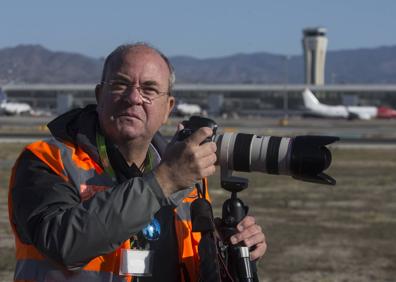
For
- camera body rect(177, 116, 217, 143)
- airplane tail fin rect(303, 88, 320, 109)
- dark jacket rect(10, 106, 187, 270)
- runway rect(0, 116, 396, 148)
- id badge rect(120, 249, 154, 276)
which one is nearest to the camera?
dark jacket rect(10, 106, 187, 270)

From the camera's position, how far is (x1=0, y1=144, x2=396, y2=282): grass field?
10.4 metres

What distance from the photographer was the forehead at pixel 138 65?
10.3ft

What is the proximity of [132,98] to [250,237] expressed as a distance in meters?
0.77

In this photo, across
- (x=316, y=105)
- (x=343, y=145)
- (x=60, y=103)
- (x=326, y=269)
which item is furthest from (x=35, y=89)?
(x=326, y=269)

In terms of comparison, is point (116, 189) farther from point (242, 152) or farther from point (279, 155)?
point (279, 155)

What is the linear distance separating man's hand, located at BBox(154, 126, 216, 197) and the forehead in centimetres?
48

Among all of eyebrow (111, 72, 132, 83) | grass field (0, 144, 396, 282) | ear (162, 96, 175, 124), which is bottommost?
grass field (0, 144, 396, 282)

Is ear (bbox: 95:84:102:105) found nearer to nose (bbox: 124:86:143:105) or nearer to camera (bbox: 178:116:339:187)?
nose (bbox: 124:86:143:105)

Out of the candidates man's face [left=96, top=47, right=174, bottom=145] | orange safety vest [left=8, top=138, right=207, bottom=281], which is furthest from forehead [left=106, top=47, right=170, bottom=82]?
orange safety vest [left=8, top=138, right=207, bottom=281]

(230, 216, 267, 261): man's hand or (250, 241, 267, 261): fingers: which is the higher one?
(230, 216, 267, 261): man's hand

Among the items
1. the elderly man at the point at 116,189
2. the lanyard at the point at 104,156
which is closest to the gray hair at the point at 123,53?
the elderly man at the point at 116,189

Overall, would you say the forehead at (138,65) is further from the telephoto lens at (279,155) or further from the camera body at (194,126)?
the telephoto lens at (279,155)

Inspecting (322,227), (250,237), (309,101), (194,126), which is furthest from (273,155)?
(309,101)

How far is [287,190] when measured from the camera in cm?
2042
